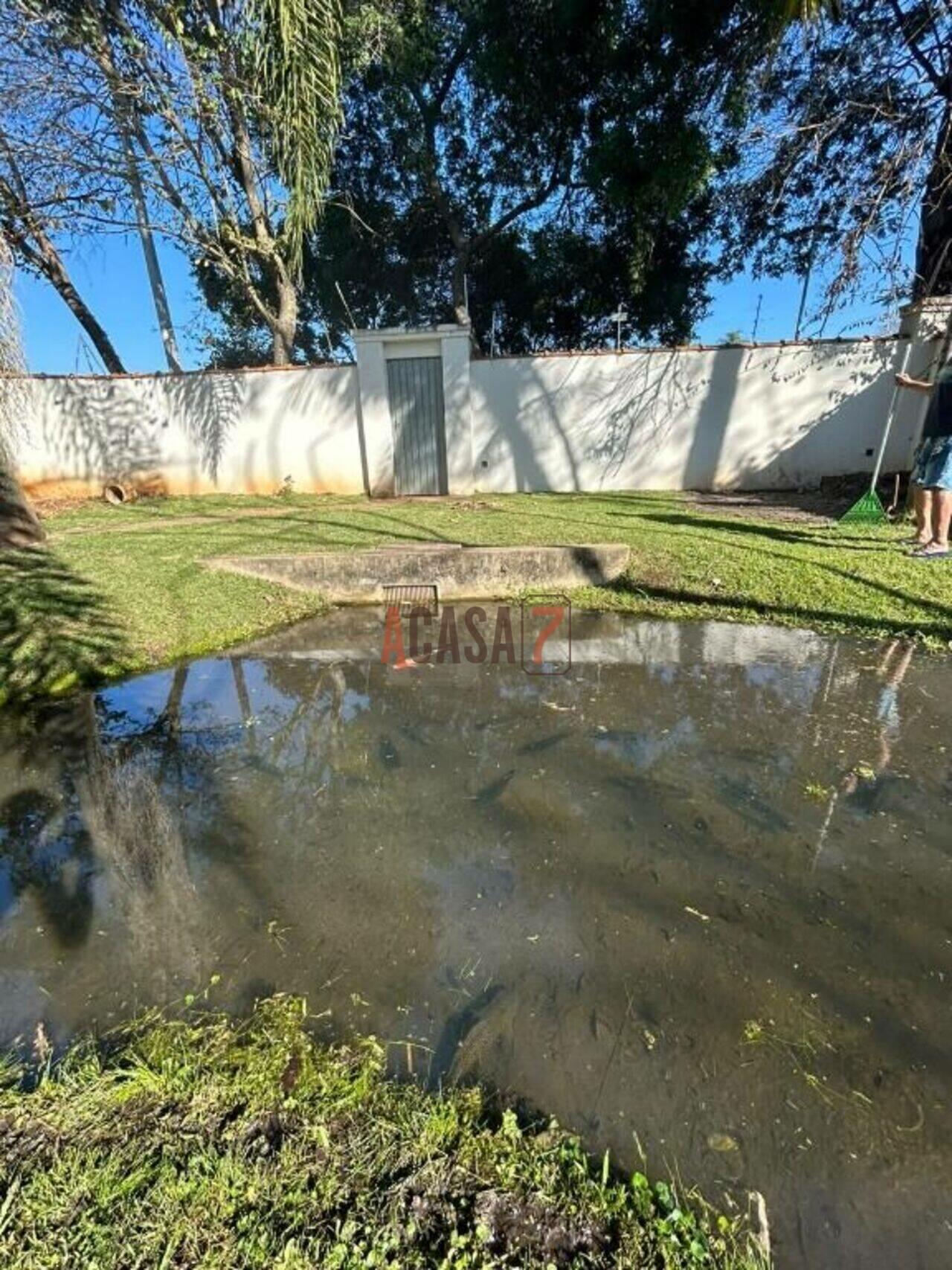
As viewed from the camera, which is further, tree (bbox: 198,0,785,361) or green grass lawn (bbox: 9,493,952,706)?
tree (bbox: 198,0,785,361)

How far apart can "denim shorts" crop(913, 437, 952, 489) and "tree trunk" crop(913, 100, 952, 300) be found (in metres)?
3.96

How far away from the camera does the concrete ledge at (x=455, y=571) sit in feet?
17.5

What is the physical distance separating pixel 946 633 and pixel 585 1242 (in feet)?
13.6

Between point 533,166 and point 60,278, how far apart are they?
879cm

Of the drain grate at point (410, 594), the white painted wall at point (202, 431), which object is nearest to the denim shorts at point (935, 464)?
the drain grate at point (410, 594)

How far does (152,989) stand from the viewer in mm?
1696

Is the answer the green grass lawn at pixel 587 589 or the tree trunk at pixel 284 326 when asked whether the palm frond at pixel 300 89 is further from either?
the tree trunk at pixel 284 326

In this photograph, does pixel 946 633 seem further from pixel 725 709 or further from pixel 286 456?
pixel 286 456

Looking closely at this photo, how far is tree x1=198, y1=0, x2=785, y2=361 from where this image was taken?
29.5 feet

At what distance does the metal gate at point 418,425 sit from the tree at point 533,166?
3575mm

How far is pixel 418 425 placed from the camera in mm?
9773

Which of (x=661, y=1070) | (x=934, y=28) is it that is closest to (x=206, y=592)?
(x=661, y=1070)

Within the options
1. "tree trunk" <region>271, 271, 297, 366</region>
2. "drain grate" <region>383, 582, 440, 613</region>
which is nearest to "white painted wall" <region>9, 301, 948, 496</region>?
"tree trunk" <region>271, 271, 297, 366</region>

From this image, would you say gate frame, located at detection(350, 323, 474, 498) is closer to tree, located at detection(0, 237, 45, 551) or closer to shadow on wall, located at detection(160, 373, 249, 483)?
shadow on wall, located at detection(160, 373, 249, 483)
